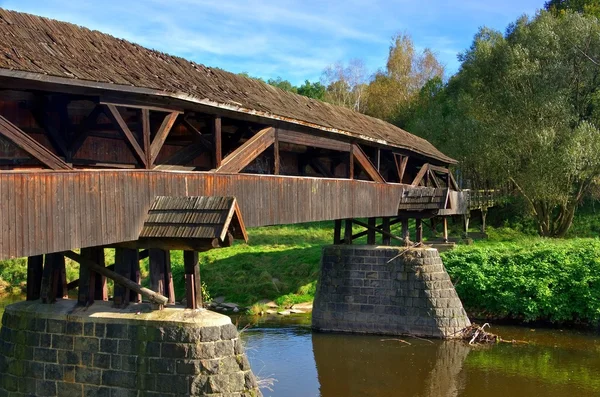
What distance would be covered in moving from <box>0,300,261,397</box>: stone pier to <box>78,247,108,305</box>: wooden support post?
14cm

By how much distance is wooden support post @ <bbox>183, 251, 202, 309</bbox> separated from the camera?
7727 mm

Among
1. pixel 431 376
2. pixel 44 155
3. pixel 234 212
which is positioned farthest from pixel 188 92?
pixel 431 376

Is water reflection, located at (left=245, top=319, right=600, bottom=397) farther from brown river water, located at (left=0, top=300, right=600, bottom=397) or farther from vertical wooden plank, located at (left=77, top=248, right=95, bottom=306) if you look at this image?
vertical wooden plank, located at (left=77, top=248, right=95, bottom=306)

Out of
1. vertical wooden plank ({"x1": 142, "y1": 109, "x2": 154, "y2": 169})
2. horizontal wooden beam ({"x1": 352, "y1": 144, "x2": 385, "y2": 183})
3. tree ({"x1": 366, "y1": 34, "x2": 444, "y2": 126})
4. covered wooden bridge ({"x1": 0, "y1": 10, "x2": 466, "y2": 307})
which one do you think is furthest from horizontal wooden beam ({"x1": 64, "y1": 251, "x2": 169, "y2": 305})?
tree ({"x1": 366, "y1": 34, "x2": 444, "y2": 126})

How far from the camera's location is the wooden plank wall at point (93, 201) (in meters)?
6.18

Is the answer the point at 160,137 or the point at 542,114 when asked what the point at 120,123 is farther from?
the point at 542,114

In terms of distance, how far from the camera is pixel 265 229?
113 ft

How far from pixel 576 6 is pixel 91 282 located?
116ft

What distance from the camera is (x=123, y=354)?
7281 millimetres

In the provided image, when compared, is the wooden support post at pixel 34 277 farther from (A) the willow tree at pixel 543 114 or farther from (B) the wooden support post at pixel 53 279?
(A) the willow tree at pixel 543 114

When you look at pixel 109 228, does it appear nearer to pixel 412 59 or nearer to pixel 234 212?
pixel 234 212

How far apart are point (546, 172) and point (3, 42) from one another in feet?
76.2

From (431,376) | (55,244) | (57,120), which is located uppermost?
(57,120)

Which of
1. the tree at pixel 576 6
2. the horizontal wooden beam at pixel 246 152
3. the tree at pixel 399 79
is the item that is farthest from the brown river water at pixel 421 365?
the tree at pixel 399 79
